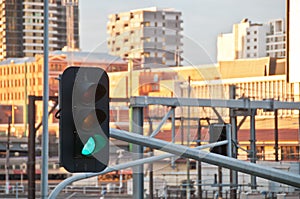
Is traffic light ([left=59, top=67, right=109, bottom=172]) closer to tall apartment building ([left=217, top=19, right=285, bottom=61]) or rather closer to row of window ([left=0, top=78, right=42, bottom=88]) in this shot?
row of window ([left=0, top=78, right=42, bottom=88])

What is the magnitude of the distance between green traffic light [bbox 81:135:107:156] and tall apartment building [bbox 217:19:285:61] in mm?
136154

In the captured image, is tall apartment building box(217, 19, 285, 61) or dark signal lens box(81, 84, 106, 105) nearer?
dark signal lens box(81, 84, 106, 105)

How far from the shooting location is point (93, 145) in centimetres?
607

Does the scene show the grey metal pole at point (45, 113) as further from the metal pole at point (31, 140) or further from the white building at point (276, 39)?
the white building at point (276, 39)

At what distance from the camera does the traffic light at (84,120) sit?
6.05 m

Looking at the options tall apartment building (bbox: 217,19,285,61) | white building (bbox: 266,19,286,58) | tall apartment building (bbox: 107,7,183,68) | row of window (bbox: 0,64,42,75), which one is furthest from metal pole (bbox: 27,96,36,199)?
white building (bbox: 266,19,286,58)

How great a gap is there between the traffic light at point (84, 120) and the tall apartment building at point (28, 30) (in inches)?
4688

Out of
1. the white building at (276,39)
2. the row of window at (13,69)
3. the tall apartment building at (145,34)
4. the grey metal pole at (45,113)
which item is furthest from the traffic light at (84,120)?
the white building at (276,39)

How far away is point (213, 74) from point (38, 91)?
311 feet

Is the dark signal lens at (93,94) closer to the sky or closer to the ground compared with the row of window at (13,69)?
closer to the ground

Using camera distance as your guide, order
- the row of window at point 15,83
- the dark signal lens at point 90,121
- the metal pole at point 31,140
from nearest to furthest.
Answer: the dark signal lens at point 90,121, the metal pole at point 31,140, the row of window at point 15,83

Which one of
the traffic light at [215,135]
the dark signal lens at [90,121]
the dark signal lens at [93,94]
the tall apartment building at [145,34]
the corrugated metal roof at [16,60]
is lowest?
the traffic light at [215,135]

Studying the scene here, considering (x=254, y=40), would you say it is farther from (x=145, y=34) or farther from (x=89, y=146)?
(x=89, y=146)

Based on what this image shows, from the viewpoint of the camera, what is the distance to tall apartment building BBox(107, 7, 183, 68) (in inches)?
305
